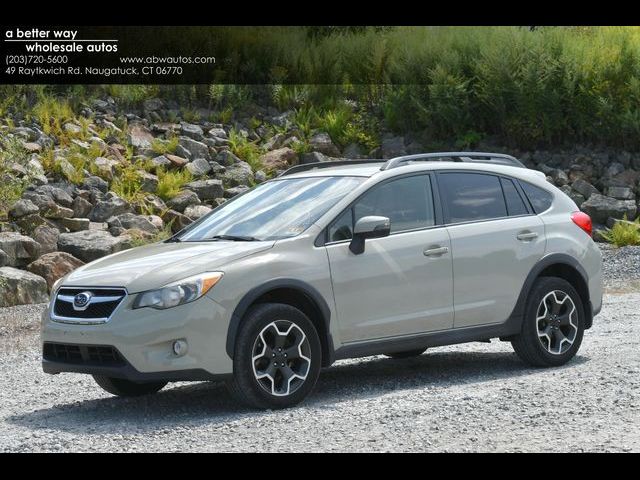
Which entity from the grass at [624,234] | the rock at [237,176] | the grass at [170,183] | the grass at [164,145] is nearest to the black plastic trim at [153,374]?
the grass at [170,183]

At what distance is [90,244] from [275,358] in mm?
8552

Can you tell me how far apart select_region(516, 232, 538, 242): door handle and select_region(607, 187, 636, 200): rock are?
37.6ft

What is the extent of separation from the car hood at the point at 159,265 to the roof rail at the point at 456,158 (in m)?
1.55

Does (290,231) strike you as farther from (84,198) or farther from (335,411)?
(84,198)

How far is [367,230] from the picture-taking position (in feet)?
27.3

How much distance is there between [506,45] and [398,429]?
50.3ft

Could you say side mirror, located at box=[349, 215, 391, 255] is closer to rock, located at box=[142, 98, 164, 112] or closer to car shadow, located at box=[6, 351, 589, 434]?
car shadow, located at box=[6, 351, 589, 434]

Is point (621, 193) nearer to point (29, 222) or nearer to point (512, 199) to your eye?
point (29, 222)

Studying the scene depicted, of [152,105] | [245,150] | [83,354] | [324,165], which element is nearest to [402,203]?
[324,165]

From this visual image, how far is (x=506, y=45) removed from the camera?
69.7ft

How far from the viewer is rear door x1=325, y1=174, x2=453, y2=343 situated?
8367 millimetres

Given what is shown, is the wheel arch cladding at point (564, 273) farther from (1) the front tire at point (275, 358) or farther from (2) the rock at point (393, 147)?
(2) the rock at point (393, 147)

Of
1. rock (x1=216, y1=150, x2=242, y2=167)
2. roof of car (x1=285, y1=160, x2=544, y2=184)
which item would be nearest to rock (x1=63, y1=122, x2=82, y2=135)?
rock (x1=216, y1=150, x2=242, y2=167)

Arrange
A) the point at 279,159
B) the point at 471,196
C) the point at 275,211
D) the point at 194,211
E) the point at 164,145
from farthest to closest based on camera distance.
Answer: the point at 279,159
the point at 164,145
the point at 194,211
the point at 471,196
the point at 275,211
